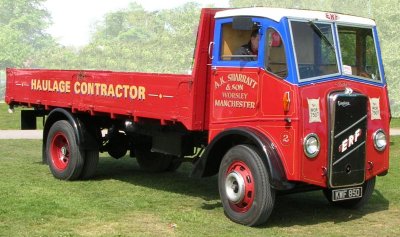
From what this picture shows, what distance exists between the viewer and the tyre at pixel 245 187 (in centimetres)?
700

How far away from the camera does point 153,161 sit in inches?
442

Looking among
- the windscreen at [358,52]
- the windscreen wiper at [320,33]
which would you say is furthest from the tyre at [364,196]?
the windscreen wiper at [320,33]

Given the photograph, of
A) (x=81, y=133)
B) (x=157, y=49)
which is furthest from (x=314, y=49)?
(x=157, y=49)

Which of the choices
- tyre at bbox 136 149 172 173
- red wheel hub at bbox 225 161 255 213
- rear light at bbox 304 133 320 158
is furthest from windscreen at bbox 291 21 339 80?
tyre at bbox 136 149 172 173

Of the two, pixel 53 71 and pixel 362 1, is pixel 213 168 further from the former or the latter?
pixel 362 1

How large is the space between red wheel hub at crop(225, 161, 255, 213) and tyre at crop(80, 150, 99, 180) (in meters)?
3.27

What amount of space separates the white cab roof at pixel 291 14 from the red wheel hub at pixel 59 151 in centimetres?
389

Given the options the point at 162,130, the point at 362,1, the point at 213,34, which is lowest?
the point at 162,130

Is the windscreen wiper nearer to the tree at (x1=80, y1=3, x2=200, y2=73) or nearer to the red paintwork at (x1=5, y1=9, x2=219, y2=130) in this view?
the red paintwork at (x1=5, y1=9, x2=219, y2=130)

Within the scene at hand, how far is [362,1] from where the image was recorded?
75438 mm

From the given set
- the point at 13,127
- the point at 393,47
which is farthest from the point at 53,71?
the point at 393,47

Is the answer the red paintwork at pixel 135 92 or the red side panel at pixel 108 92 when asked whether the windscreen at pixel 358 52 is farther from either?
the red side panel at pixel 108 92

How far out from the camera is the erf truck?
22.6 feet

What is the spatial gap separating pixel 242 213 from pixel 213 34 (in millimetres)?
2225
